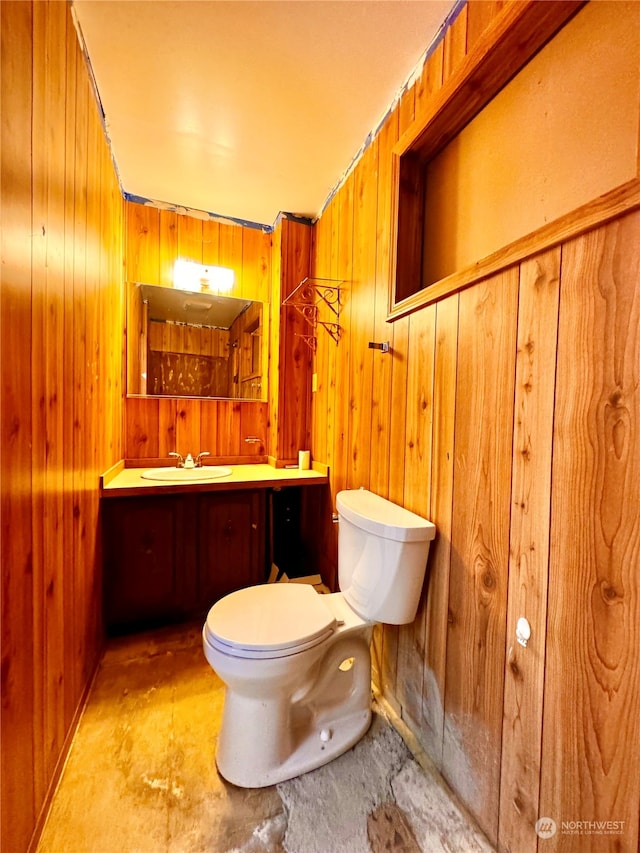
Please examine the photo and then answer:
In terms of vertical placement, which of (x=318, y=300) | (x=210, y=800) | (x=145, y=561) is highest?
(x=318, y=300)

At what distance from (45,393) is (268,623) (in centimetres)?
94

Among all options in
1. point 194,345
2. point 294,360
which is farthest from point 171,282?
point 294,360

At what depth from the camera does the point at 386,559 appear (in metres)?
1.15

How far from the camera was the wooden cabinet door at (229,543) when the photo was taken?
1913mm

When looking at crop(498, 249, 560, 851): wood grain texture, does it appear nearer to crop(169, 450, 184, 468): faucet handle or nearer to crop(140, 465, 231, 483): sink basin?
crop(140, 465, 231, 483): sink basin

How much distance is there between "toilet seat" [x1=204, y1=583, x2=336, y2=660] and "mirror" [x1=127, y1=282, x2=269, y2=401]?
1356 millimetres

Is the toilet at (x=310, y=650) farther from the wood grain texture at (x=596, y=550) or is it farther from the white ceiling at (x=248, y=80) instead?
the white ceiling at (x=248, y=80)

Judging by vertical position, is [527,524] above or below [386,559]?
above

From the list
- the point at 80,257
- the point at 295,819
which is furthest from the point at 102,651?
the point at 80,257

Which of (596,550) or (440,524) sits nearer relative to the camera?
(596,550)

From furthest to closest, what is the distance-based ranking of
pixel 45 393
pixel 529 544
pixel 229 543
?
pixel 229 543 < pixel 45 393 < pixel 529 544

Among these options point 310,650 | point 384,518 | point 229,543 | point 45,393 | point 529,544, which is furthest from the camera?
point 229,543

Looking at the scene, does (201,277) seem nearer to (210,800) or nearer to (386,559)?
(386,559)

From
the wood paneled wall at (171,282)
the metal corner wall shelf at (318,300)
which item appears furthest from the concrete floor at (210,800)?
the metal corner wall shelf at (318,300)
